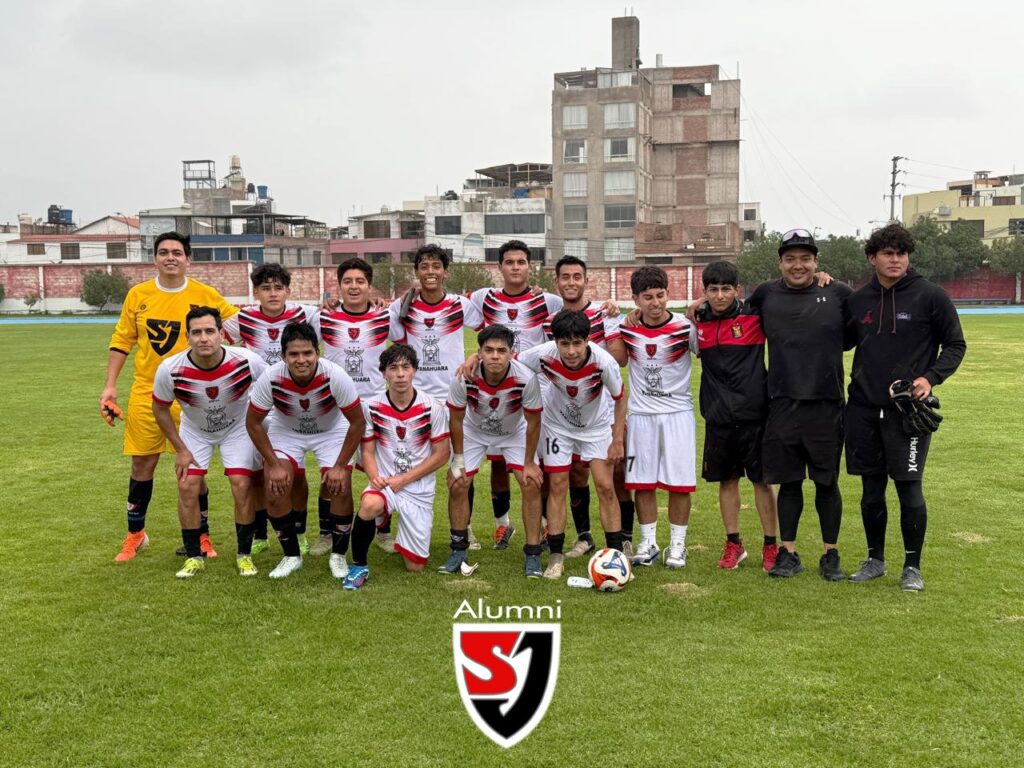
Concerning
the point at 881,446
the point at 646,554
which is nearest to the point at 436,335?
the point at 646,554

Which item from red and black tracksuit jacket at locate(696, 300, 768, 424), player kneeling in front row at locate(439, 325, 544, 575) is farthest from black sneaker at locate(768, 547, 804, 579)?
player kneeling in front row at locate(439, 325, 544, 575)

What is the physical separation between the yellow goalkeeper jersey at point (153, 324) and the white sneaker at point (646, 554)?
11.4ft

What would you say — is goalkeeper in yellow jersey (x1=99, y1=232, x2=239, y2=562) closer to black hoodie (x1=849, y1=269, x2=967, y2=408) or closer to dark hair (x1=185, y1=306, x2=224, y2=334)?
dark hair (x1=185, y1=306, x2=224, y2=334)

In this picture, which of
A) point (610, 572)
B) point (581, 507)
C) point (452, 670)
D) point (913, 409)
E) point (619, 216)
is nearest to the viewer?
point (452, 670)

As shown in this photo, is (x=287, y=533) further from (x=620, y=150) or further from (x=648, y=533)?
(x=620, y=150)

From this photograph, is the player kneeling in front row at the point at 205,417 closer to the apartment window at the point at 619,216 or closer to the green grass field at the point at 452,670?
the green grass field at the point at 452,670

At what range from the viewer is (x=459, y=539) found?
6125 millimetres

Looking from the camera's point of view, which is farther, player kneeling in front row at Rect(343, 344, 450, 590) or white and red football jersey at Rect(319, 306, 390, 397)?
white and red football jersey at Rect(319, 306, 390, 397)

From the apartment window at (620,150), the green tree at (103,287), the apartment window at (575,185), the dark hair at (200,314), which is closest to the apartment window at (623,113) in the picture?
the apartment window at (620,150)

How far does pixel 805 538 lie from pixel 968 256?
60022 millimetres

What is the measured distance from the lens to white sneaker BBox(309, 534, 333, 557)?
6.55 m

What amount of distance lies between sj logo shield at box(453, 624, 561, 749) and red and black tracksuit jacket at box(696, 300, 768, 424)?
8.53ft

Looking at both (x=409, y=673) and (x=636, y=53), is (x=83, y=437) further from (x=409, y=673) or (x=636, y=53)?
(x=636, y=53)

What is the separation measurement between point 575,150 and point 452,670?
211 ft
